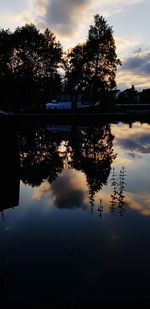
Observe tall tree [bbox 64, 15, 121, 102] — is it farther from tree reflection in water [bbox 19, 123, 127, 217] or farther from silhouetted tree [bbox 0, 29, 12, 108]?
tree reflection in water [bbox 19, 123, 127, 217]

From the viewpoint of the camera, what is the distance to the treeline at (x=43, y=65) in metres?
77.9

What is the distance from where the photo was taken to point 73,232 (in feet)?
27.3

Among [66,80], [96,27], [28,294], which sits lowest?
[28,294]

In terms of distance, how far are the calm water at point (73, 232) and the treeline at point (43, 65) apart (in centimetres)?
6205

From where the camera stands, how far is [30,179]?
15156 mm

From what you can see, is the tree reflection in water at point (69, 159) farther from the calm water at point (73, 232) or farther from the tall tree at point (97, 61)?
the tall tree at point (97, 61)

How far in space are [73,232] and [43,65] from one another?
78.0m

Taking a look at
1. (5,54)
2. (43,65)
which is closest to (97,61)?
(43,65)

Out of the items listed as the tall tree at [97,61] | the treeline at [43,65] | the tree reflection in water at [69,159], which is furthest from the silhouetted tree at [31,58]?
the tree reflection in water at [69,159]

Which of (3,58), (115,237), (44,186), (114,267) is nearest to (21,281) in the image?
(114,267)

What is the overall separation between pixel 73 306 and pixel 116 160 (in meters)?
14.3

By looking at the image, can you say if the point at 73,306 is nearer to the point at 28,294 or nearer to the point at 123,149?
the point at 28,294

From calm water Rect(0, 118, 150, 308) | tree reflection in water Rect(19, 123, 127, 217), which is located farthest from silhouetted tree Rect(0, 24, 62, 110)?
calm water Rect(0, 118, 150, 308)

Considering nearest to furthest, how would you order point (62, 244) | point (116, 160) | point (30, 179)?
point (62, 244)
point (30, 179)
point (116, 160)
